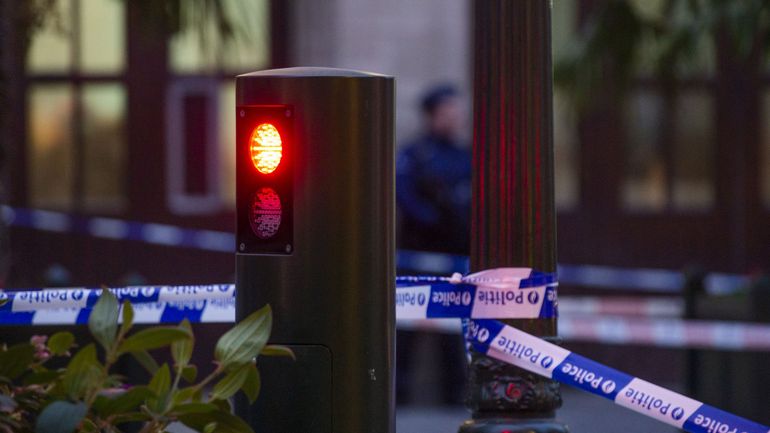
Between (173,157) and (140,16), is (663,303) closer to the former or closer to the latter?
(173,157)

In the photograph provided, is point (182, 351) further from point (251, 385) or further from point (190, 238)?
point (190, 238)

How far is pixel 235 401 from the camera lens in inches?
165

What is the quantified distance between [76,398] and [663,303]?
8623mm

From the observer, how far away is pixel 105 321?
377 cm

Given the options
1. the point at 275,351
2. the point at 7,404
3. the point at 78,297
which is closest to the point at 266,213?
the point at 275,351

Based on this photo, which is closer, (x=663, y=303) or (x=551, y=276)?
(x=551, y=276)

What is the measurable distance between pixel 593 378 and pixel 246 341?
1173 mm

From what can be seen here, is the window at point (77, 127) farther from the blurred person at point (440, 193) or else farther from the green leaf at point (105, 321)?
the green leaf at point (105, 321)

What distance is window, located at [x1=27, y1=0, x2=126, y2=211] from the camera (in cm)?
1205

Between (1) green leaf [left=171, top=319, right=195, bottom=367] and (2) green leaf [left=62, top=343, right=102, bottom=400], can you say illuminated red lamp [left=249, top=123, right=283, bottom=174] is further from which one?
(2) green leaf [left=62, top=343, right=102, bottom=400]

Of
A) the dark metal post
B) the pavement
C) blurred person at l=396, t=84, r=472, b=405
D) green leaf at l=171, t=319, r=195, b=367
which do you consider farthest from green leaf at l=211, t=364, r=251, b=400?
blurred person at l=396, t=84, r=472, b=405

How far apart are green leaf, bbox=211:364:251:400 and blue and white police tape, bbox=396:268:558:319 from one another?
90 centimetres

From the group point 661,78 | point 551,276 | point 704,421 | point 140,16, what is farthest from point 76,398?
point 661,78

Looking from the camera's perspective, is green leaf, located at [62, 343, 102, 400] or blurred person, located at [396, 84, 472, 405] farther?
blurred person, located at [396, 84, 472, 405]
